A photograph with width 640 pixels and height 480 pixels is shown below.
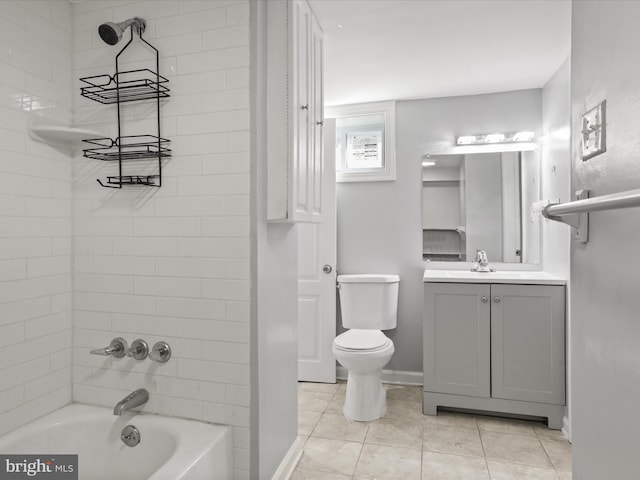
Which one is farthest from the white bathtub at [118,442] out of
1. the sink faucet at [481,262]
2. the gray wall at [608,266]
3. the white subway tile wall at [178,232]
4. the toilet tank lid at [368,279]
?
the sink faucet at [481,262]

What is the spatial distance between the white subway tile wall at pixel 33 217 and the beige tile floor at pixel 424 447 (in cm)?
131

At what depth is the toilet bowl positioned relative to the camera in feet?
8.52

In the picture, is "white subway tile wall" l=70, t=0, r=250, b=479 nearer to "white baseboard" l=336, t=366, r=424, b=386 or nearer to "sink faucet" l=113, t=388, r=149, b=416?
"sink faucet" l=113, t=388, r=149, b=416

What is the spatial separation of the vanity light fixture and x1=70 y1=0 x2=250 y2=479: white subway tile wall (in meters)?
2.12

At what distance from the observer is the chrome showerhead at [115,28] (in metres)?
1.60

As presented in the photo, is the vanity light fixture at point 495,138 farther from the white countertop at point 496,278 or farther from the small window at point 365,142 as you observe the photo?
the white countertop at point 496,278

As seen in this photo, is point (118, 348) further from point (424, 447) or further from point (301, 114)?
point (424, 447)

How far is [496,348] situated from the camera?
262 cm

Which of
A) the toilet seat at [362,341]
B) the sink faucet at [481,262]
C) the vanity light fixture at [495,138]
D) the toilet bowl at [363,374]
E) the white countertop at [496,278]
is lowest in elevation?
the toilet bowl at [363,374]

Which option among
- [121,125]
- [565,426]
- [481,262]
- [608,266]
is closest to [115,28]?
[121,125]

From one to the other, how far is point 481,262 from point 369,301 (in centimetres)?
93

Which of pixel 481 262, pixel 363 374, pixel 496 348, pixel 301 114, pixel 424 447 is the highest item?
pixel 301 114

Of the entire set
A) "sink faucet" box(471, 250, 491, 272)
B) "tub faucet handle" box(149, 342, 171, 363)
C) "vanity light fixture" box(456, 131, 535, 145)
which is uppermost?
"vanity light fixture" box(456, 131, 535, 145)

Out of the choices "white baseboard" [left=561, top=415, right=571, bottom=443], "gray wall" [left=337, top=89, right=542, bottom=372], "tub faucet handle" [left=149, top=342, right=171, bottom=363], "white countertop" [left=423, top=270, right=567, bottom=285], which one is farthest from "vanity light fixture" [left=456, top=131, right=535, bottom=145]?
"tub faucet handle" [left=149, top=342, right=171, bottom=363]
